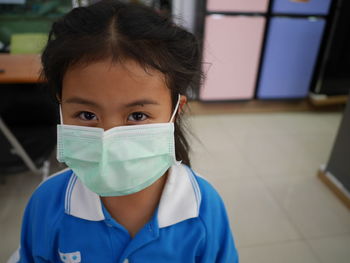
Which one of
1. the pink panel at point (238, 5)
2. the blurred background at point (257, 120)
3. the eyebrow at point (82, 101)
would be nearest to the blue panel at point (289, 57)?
the blurred background at point (257, 120)

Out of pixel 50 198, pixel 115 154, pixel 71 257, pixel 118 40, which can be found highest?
pixel 118 40

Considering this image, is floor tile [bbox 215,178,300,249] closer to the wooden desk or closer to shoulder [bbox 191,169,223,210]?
shoulder [bbox 191,169,223,210]

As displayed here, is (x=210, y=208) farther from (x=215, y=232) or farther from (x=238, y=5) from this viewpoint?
(x=238, y=5)

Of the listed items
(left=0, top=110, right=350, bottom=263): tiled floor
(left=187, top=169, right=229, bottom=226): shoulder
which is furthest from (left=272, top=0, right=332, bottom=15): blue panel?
(left=187, top=169, right=229, bottom=226): shoulder

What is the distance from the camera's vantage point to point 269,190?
1896mm

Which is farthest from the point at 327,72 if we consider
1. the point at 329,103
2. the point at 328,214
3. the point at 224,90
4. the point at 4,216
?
the point at 4,216

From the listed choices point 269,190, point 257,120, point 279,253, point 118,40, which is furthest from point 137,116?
point 257,120

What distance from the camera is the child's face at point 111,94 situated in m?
0.60

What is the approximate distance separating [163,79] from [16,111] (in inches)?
65.5

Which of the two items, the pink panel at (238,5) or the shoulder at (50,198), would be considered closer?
the shoulder at (50,198)

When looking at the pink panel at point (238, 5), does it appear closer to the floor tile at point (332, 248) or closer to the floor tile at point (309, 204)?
the floor tile at point (309, 204)

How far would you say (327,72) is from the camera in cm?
279

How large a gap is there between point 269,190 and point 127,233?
1365 millimetres

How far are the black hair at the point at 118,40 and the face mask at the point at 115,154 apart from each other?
0.38 feet
